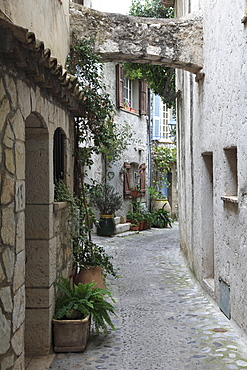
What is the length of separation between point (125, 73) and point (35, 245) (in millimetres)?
11891

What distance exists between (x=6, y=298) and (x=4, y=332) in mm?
207

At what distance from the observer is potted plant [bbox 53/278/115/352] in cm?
422

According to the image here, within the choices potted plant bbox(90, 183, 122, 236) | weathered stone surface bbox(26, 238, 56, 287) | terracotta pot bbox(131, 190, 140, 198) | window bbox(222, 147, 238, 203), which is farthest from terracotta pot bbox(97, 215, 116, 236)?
weathered stone surface bbox(26, 238, 56, 287)

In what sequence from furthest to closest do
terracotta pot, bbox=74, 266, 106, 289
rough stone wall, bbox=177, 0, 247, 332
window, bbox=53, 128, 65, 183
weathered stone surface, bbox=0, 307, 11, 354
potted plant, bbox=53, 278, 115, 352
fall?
1. terracotta pot, bbox=74, 266, 106, 289
2. window, bbox=53, 128, 65, 183
3. rough stone wall, bbox=177, 0, 247, 332
4. potted plant, bbox=53, 278, 115, 352
5. weathered stone surface, bbox=0, 307, 11, 354

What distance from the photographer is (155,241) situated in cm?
1205

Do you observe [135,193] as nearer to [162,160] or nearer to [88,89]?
[162,160]

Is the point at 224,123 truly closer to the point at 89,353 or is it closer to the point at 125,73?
the point at 89,353

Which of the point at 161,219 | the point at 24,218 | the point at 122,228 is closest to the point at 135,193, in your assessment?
the point at 161,219

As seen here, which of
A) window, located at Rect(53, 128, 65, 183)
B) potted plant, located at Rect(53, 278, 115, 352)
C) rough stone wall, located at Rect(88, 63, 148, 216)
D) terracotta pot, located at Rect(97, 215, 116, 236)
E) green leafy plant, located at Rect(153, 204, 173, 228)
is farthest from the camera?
green leafy plant, located at Rect(153, 204, 173, 228)

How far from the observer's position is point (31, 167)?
414 centimetres

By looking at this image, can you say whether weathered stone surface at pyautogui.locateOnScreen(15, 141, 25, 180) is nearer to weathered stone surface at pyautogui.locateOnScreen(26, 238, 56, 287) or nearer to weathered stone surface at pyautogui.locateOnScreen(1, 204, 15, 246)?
weathered stone surface at pyautogui.locateOnScreen(1, 204, 15, 246)

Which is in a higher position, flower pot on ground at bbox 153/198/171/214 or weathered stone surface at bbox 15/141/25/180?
weathered stone surface at bbox 15/141/25/180

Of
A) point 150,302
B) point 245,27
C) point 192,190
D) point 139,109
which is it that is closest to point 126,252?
point 192,190

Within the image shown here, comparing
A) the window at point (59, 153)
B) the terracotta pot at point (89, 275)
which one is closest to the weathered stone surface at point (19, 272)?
the window at point (59, 153)
